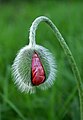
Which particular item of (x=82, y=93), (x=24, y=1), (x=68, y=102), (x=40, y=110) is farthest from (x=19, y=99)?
(x=24, y=1)

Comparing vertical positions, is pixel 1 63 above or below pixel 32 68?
above

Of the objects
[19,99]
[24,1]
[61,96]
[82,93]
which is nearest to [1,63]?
[19,99]

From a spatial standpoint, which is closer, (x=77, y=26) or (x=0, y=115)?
(x=0, y=115)

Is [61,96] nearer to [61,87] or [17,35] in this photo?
[61,87]

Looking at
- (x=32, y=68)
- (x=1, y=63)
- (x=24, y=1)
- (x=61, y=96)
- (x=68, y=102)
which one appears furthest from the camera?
(x=24, y=1)

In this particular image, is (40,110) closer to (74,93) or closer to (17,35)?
(74,93)

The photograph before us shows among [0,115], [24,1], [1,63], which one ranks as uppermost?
[24,1]

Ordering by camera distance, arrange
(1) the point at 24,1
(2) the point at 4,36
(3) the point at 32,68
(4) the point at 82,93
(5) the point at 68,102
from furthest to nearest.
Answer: (1) the point at 24,1
(2) the point at 4,36
(5) the point at 68,102
(4) the point at 82,93
(3) the point at 32,68

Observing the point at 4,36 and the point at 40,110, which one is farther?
the point at 4,36

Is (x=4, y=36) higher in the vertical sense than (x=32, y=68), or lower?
higher
